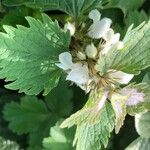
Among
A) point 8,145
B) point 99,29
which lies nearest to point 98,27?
point 99,29

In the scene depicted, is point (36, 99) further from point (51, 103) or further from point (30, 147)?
point (30, 147)

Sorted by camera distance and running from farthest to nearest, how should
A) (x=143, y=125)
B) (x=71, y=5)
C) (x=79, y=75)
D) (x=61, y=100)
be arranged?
(x=61, y=100)
(x=143, y=125)
(x=71, y=5)
(x=79, y=75)

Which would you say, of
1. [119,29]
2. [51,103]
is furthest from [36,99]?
[119,29]

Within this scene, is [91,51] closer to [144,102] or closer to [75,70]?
[75,70]

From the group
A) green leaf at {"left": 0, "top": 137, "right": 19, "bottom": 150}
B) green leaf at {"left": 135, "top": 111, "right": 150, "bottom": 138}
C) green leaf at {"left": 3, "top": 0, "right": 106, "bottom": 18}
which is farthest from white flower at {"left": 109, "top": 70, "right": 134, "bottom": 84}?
green leaf at {"left": 0, "top": 137, "right": 19, "bottom": 150}

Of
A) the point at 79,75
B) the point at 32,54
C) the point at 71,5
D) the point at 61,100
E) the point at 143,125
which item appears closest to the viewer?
the point at 79,75

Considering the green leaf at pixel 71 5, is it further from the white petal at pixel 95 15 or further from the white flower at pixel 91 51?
the white flower at pixel 91 51

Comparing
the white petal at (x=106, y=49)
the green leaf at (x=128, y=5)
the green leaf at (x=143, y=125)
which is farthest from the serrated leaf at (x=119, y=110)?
the green leaf at (x=128, y=5)

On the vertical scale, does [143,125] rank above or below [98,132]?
below
